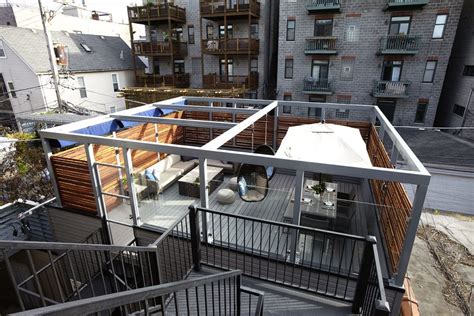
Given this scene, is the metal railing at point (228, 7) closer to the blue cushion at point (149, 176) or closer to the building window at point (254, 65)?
the building window at point (254, 65)

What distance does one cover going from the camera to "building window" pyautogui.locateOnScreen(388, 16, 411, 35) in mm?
15641

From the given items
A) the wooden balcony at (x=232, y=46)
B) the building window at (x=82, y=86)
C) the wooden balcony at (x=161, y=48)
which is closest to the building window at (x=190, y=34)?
the wooden balcony at (x=161, y=48)

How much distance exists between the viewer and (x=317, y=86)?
17.9 m

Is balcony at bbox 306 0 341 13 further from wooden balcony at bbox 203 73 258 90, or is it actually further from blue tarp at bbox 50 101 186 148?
blue tarp at bbox 50 101 186 148

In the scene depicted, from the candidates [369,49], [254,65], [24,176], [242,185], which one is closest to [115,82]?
[254,65]

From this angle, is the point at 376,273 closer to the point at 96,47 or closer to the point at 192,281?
the point at 192,281

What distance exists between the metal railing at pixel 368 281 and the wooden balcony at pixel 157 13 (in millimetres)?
21177

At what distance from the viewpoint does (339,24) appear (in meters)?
16.7

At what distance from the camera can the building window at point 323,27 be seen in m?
17.0

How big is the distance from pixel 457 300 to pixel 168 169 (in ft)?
27.9

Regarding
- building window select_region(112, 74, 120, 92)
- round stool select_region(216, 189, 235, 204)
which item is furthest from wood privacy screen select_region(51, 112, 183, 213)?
building window select_region(112, 74, 120, 92)

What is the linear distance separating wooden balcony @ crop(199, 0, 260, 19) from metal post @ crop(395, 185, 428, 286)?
1758cm

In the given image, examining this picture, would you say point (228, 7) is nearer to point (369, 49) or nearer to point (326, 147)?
point (369, 49)

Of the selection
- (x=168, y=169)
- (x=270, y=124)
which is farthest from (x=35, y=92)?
(x=270, y=124)
